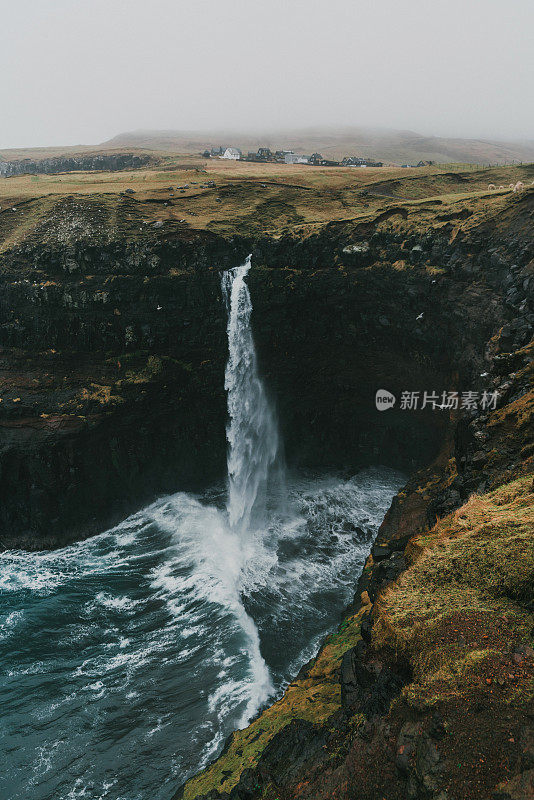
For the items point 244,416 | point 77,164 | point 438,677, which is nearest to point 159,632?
point 244,416

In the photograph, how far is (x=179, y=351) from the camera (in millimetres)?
31797

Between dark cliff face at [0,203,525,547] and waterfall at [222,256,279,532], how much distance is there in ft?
2.64

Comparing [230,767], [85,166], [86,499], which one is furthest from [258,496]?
[85,166]

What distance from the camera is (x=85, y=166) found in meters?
82.5

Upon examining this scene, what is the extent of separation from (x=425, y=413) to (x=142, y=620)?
22.4m

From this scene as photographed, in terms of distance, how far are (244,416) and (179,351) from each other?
6654 millimetres

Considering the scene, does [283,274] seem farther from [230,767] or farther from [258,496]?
[230,767]

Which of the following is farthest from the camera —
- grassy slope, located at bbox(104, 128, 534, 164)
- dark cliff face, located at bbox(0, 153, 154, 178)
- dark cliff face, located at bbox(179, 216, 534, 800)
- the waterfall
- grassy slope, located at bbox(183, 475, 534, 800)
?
grassy slope, located at bbox(104, 128, 534, 164)

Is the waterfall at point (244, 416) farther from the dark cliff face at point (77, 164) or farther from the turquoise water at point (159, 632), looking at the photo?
the dark cliff face at point (77, 164)

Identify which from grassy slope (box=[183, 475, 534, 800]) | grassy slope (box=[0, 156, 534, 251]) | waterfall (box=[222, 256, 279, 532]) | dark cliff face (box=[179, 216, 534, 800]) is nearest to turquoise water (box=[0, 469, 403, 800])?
waterfall (box=[222, 256, 279, 532])

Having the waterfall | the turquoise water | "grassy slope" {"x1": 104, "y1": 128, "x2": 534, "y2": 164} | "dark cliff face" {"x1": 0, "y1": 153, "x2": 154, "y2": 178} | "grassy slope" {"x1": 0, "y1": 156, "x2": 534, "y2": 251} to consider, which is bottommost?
the turquoise water

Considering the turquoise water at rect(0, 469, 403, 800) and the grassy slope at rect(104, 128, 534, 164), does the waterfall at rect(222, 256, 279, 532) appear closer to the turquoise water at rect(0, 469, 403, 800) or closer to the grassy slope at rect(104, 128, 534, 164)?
the turquoise water at rect(0, 469, 403, 800)

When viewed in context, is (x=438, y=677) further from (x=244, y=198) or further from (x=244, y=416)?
(x=244, y=198)

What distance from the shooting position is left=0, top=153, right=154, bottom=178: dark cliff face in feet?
251
